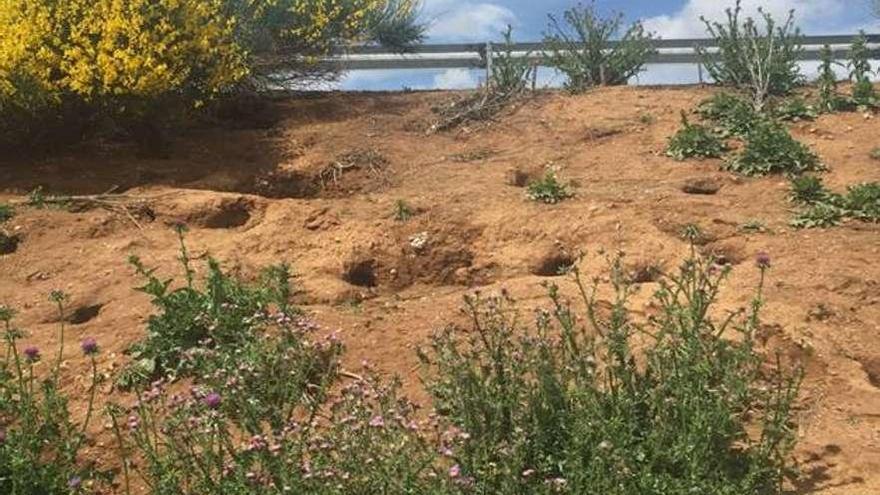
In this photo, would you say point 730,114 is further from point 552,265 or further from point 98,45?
point 98,45

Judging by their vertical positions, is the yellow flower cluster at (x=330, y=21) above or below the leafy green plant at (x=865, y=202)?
above

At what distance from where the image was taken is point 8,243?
6.00 meters

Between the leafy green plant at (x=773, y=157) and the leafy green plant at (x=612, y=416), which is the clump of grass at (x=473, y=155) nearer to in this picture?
the leafy green plant at (x=773, y=157)

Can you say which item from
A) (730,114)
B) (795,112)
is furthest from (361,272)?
(795,112)

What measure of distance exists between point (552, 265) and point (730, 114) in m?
3.17

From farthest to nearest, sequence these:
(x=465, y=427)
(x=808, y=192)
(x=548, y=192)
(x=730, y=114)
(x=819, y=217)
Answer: (x=730, y=114)
(x=548, y=192)
(x=808, y=192)
(x=819, y=217)
(x=465, y=427)

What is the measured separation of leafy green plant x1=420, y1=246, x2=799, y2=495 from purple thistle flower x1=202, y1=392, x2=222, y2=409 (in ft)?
2.61

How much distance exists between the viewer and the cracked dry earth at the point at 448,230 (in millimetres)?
4605

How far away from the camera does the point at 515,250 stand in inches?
229

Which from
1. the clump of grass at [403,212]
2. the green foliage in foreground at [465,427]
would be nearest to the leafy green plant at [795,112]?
the clump of grass at [403,212]

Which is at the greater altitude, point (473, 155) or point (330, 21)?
point (330, 21)

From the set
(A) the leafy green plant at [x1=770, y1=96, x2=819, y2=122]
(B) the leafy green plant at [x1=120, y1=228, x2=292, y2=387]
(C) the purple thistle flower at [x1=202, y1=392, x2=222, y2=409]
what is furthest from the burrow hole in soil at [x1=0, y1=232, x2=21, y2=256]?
(A) the leafy green plant at [x1=770, y1=96, x2=819, y2=122]

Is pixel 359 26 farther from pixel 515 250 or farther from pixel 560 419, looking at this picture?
pixel 560 419

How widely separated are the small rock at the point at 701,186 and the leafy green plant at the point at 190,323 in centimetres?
326
